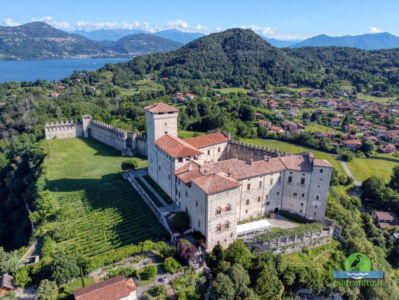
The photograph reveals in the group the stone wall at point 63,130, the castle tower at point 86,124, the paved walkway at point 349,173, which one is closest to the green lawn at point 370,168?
the paved walkway at point 349,173

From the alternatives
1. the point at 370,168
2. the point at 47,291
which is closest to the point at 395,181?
the point at 370,168

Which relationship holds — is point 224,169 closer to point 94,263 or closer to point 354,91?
point 94,263

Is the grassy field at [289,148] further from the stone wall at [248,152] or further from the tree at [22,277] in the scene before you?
the tree at [22,277]

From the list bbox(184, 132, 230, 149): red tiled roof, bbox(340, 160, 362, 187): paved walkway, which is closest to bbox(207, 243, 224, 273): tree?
bbox(184, 132, 230, 149): red tiled roof

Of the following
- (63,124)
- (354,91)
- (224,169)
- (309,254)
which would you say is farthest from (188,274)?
(354,91)

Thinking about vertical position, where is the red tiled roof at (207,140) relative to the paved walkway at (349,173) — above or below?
above

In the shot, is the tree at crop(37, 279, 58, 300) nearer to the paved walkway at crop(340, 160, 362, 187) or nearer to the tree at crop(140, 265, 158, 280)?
the tree at crop(140, 265, 158, 280)
